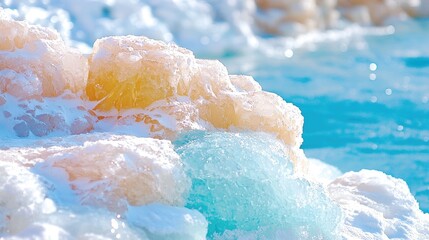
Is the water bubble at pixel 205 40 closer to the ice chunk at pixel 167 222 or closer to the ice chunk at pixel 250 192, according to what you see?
the ice chunk at pixel 250 192

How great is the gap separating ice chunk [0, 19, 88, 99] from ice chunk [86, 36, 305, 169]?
44 mm

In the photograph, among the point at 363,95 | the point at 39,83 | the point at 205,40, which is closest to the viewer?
the point at 39,83

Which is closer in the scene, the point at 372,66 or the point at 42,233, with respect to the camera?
the point at 42,233

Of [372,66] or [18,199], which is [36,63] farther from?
[372,66]

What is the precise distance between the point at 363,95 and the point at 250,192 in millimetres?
2898

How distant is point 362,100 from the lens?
4.30m

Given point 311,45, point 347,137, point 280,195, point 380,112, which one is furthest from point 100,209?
point 311,45

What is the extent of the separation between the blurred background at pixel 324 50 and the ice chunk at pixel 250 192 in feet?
3.69

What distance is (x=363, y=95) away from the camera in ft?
14.5

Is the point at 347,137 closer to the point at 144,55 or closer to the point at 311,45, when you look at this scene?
the point at 144,55

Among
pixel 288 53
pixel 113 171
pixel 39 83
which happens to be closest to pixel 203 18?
pixel 288 53

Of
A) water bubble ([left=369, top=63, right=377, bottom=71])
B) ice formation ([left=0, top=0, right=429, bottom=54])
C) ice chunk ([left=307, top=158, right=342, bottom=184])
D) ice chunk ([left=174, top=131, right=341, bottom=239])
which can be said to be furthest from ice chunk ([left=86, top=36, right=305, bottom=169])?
water bubble ([left=369, top=63, right=377, bottom=71])

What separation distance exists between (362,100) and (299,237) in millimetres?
2749

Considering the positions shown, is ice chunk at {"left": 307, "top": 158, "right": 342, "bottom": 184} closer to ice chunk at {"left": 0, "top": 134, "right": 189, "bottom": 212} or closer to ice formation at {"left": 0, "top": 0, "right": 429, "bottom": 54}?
ice chunk at {"left": 0, "top": 134, "right": 189, "bottom": 212}
